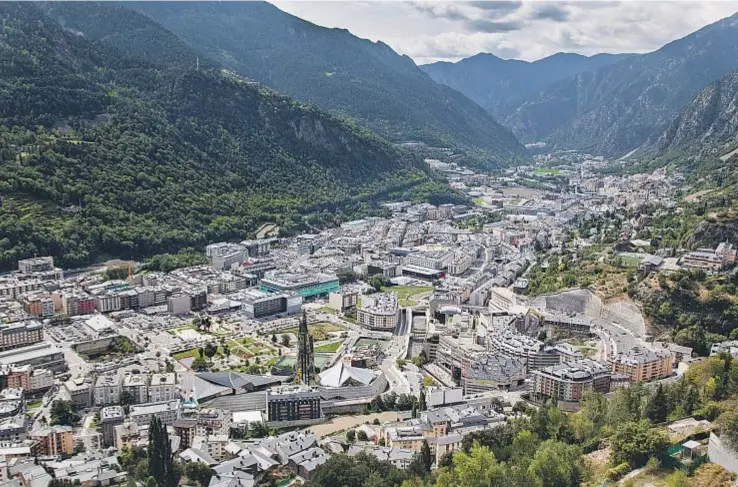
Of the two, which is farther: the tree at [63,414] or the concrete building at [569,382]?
the concrete building at [569,382]

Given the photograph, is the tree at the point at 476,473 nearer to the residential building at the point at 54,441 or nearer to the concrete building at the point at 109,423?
the concrete building at the point at 109,423

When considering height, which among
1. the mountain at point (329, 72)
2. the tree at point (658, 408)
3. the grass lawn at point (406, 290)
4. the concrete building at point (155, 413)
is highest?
the mountain at point (329, 72)

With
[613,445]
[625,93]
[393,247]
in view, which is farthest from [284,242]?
[625,93]

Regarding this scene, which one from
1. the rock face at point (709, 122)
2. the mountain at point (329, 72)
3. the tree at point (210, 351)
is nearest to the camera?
the tree at point (210, 351)

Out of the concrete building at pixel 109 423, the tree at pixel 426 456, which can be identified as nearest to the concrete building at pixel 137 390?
the concrete building at pixel 109 423

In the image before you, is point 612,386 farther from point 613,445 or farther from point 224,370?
point 224,370

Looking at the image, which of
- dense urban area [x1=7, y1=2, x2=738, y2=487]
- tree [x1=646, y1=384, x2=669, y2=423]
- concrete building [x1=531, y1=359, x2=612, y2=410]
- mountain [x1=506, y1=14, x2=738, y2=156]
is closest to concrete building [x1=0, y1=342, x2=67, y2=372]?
dense urban area [x1=7, y1=2, x2=738, y2=487]

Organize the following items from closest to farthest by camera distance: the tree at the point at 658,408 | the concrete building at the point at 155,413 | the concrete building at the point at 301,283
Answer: the tree at the point at 658,408
the concrete building at the point at 155,413
the concrete building at the point at 301,283
